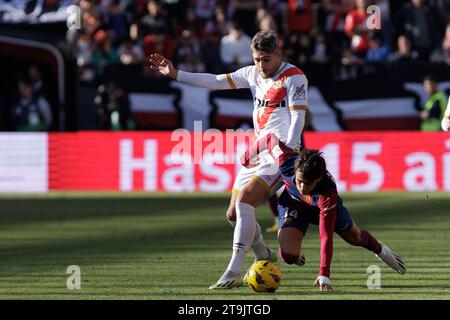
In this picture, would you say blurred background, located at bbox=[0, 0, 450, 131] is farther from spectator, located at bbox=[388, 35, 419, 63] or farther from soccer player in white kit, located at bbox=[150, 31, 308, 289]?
soccer player in white kit, located at bbox=[150, 31, 308, 289]

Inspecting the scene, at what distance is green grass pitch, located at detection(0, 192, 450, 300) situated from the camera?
433 inches

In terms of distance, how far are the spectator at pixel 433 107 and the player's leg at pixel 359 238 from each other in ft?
42.0

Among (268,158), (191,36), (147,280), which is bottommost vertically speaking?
(147,280)

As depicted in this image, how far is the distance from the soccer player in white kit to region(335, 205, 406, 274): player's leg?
0.76m

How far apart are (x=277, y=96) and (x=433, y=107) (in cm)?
1328

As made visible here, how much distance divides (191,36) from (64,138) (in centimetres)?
374

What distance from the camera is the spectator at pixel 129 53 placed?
26156 millimetres

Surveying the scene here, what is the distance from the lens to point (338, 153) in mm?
24281

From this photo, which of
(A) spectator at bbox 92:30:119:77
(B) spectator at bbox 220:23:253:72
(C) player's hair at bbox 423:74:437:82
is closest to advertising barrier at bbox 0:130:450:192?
(C) player's hair at bbox 423:74:437:82

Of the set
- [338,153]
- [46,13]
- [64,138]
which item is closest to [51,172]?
[64,138]

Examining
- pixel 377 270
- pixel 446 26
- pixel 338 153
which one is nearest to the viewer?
pixel 377 270
